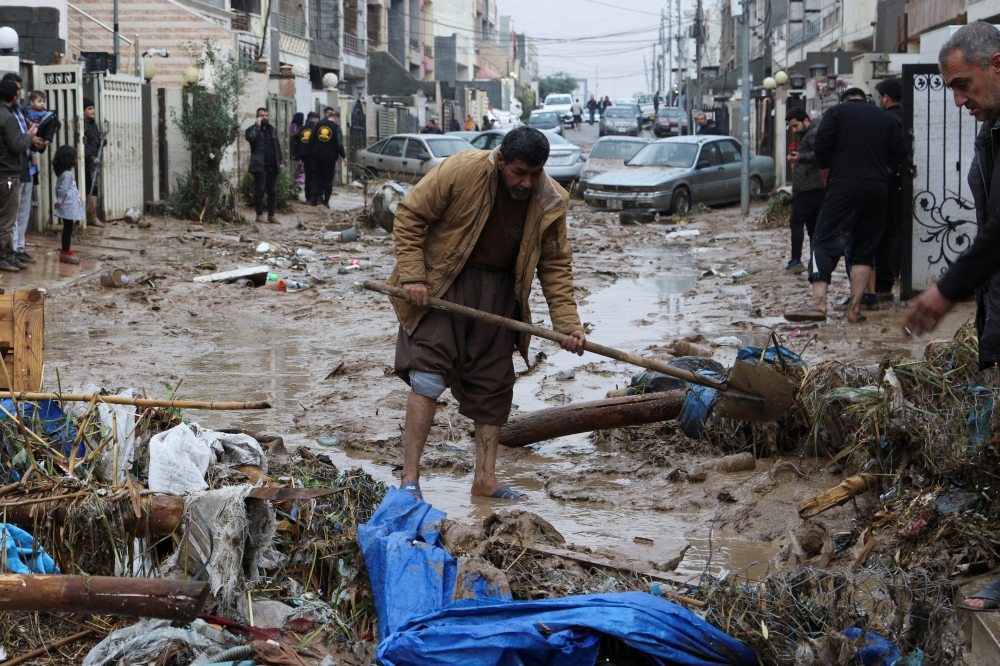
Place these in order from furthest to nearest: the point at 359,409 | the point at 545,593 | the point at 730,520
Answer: the point at 359,409
the point at 730,520
the point at 545,593

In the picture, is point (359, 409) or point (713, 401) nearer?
point (713, 401)

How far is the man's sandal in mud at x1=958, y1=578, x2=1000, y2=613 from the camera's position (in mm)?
3033

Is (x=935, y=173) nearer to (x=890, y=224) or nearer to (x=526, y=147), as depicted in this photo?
(x=890, y=224)

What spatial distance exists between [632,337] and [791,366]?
3201 mm

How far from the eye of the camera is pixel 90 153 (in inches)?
534

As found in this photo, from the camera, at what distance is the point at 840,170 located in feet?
26.2

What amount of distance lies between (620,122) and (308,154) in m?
30.0

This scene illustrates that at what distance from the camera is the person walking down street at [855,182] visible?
7.93m

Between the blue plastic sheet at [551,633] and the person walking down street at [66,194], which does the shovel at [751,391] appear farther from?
the person walking down street at [66,194]

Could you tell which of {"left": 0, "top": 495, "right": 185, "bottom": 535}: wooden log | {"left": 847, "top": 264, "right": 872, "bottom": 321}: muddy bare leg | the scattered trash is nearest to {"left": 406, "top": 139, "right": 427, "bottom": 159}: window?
the scattered trash

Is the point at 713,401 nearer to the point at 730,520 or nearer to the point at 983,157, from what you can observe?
the point at 730,520

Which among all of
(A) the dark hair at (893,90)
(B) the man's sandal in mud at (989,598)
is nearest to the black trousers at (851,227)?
(A) the dark hair at (893,90)

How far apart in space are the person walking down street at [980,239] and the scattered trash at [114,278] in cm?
866

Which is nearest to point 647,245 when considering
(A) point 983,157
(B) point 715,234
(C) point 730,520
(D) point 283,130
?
(B) point 715,234
